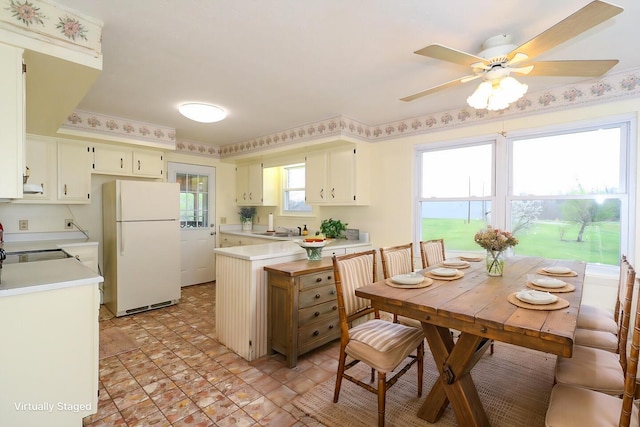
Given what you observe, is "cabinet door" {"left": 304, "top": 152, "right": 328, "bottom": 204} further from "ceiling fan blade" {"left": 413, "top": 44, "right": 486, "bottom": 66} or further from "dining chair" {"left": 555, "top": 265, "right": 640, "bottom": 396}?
"dining chair" {"left": 555, "top": 265, "right": 640, "bottom": 396}

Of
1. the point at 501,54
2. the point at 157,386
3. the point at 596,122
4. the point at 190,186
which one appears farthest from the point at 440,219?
the point at 190,186

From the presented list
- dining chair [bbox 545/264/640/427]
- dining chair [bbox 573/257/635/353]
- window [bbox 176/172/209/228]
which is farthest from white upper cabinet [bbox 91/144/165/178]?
dining chair [bbox 573/257/635/353]

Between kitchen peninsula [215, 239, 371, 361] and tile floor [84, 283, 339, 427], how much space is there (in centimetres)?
12

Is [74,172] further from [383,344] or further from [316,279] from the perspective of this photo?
[383,344]

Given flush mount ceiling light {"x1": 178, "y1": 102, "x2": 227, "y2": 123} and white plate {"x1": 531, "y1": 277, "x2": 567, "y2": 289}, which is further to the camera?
flush mount ceiling light {"x1": 178, "y1": 102, "x2": 227, "y2": 123}

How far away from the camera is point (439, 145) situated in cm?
353

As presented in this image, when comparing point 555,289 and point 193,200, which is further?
point 193,200

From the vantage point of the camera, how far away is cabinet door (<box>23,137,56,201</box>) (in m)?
3.31

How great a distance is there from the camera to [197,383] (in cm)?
220

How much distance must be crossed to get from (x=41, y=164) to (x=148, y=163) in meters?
1.09

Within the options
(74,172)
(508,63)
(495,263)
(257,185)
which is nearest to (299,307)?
(495,263)

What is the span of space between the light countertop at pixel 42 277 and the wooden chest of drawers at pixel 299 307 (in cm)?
123

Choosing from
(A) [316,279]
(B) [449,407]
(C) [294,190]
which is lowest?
(B) [449,407]

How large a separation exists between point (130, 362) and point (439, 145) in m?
3.76
